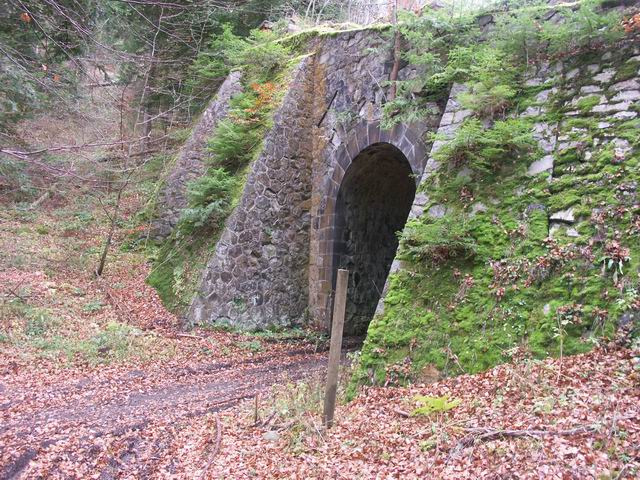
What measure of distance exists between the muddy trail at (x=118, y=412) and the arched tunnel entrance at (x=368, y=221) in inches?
132

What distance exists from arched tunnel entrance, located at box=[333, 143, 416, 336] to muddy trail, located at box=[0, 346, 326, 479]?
334cm

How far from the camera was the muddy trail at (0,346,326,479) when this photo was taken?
4406 mm

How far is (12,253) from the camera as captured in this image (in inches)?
419

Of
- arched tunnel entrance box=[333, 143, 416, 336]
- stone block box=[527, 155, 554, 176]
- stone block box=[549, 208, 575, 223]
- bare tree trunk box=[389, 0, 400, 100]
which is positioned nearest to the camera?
stone block box=[549, 208, 575, 223]

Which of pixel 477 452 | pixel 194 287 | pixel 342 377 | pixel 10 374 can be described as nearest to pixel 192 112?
pixel 194 287

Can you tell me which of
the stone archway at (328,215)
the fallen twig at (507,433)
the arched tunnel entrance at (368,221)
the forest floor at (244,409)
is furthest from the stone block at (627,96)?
the arched tunnel entrance at (368,221)

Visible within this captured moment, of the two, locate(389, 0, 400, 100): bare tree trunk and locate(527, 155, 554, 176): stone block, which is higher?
locate(389, 0, 400, 100): bare tree trunk

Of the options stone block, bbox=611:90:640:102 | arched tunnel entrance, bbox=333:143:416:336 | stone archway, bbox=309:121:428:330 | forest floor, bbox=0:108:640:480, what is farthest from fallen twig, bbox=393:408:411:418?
arched tunnel entrance, bbox=333:143:416:336

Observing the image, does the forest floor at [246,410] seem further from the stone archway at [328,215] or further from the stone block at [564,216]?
the stone block at [564,216]

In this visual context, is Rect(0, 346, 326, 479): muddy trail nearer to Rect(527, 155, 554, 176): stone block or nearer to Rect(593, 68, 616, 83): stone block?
Rect(527, 155, 554, 176): stone block

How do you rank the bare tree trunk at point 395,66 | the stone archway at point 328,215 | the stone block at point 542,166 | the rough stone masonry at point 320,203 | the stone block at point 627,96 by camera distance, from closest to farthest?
the stone block at point 627,96 < the stone block at point 542,166 < the bare tree trunk at point 395,66 < the rough stone masonry at point 320,203 < the stone archway at point 328,215

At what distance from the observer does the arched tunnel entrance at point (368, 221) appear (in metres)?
10.5

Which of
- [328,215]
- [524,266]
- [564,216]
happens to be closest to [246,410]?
[524,266]

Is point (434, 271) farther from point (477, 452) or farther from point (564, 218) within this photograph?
point (477, 452)
